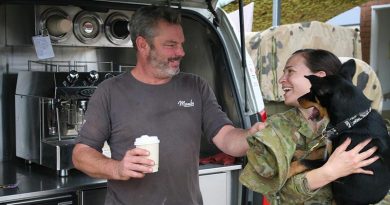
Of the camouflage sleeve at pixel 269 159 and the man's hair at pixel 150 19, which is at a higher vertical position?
the man's hair at pixel 150 19

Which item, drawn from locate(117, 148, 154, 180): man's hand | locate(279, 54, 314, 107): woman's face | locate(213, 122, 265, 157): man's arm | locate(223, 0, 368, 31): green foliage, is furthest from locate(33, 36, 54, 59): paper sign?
locate(223, 0, 368, 31): green foliage

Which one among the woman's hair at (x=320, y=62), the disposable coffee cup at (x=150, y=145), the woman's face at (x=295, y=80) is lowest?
the disposable coffee cup at (x=150, y=145)

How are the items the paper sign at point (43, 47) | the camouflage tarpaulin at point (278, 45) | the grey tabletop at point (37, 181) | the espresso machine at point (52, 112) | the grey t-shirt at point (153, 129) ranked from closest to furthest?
the grey t-shirt at point (153, 129) < the grey tabletop at point (37, 181) < the espresso machine at point (52, 112) < the paper sign at point (43, 47) < the camouflage tarpaulin at point (278, 45)

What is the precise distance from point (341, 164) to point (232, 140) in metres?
0.80

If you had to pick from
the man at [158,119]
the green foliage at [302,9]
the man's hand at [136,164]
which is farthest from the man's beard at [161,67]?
the green foliage at [302,9]

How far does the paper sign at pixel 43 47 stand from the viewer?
310cm

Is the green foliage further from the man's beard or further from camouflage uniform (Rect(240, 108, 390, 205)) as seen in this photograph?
camouflage uniform (Rect(240, 108, 390, 205))

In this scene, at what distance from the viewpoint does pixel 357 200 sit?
64.2 inches

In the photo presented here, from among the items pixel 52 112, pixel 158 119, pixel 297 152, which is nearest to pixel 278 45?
pixel 52 112

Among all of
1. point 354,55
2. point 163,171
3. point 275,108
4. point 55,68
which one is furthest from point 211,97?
point 354,55

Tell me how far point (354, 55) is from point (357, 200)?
7.46 meters

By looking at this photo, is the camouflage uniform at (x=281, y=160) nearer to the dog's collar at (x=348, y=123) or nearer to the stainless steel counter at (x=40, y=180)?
the dog's collar at (x=348, y=123)

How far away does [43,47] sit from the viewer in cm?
312

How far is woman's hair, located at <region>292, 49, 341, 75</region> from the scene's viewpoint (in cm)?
177
